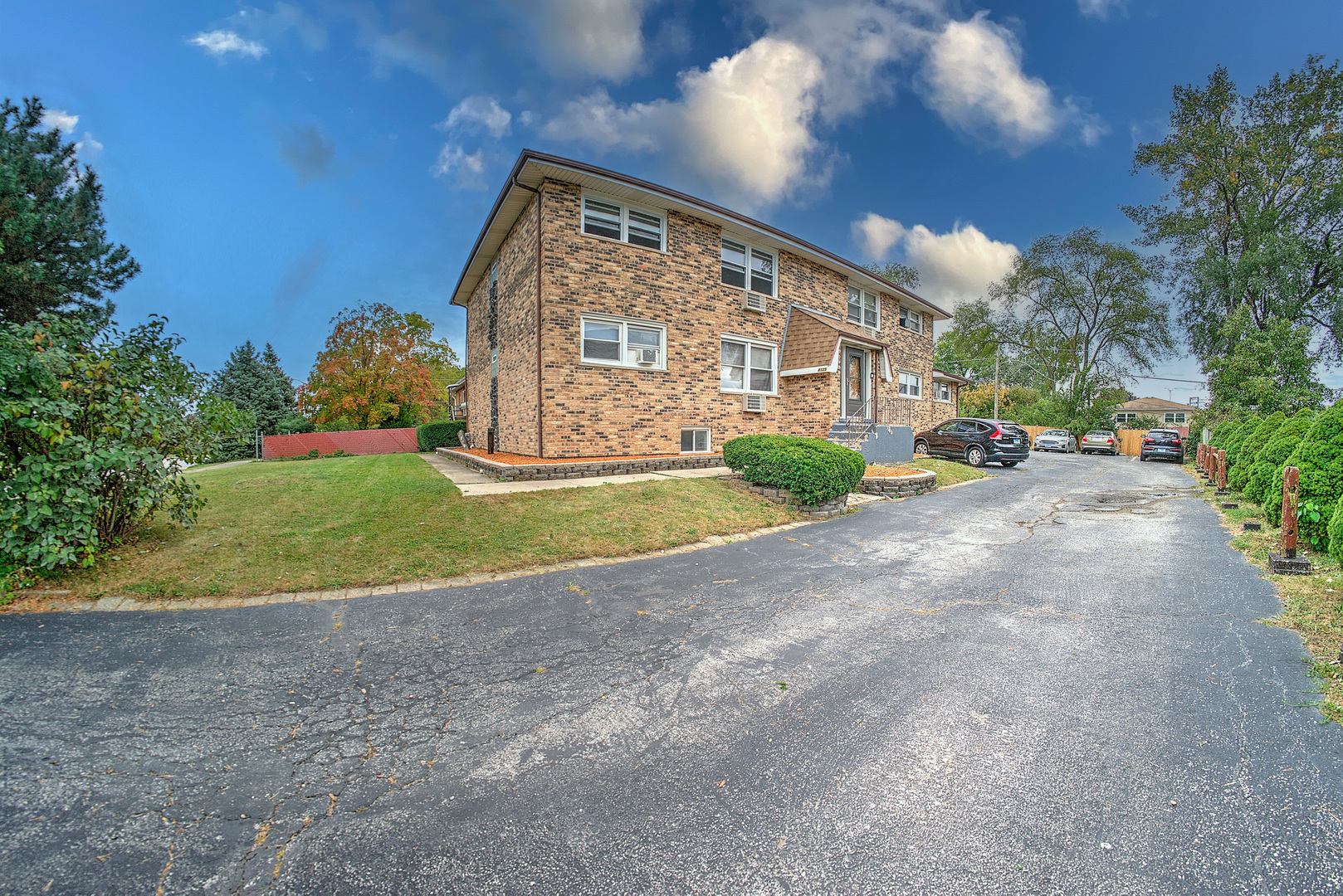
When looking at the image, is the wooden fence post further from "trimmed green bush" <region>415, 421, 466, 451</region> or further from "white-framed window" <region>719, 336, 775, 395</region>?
"trimmed green bush" <region>415, 421, 466, 451</region>

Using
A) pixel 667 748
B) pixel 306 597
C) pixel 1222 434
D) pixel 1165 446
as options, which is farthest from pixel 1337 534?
pixel 1165 446

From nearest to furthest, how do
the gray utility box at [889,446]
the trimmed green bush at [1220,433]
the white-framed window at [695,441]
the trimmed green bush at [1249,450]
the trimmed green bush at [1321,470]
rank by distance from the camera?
the trimmed green bush at [1321,470] < the trimmed green bush at [1249,450] < the white-framed window at [695,441] < the gray utility box at [889,446] < the trimmed green bush at [1220,433]

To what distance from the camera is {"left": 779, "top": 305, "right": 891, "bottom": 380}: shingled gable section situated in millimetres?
15438

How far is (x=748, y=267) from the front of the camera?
1579 centimetres

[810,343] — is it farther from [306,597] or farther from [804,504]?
[306,597]

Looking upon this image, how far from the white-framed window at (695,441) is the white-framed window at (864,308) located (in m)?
9.42

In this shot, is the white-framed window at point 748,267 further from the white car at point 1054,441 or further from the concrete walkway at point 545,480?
the white car at point 1054,441

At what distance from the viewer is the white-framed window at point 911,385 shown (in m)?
23.1

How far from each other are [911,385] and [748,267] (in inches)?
471

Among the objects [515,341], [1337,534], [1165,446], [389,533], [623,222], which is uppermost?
[623,222]

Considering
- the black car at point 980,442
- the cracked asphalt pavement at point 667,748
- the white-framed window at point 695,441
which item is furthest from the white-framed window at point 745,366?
the cracked asphalt pavement at point 667,748

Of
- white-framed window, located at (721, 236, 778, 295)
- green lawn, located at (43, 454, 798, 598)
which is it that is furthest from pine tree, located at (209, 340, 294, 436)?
white-framed window, located at (721, 236, 778, 295)

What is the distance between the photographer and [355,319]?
28.7 m

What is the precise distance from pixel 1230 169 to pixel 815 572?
3576cm
